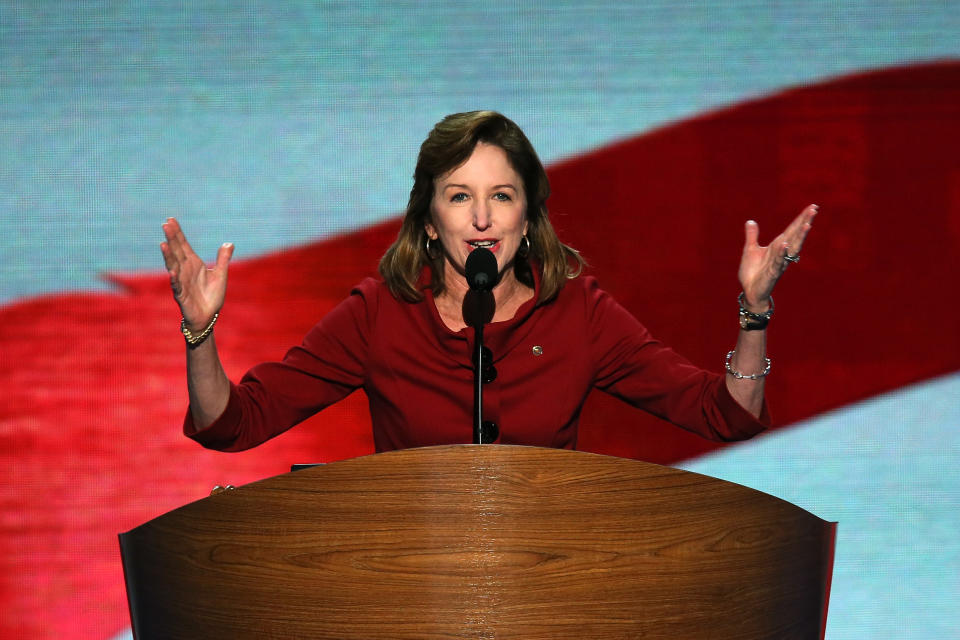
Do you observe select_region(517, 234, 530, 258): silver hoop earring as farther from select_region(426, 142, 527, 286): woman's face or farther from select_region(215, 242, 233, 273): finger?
select_region(215, 242, 233, 273): finger

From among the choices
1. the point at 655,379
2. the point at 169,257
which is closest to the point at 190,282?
the point at 169,257

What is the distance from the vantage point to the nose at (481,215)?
179cm

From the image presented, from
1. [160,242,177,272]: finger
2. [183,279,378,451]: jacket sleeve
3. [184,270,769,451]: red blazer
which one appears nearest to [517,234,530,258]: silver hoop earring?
[184,270,769,451]: red blazer

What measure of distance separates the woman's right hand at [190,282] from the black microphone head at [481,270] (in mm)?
356

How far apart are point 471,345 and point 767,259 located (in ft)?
1.70

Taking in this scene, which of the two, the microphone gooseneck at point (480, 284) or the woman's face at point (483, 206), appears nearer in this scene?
the microphone gooseneck at point (480, 284)

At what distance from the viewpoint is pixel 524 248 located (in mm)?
1972

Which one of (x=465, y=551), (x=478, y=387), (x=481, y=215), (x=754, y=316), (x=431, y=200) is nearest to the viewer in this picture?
(x=465, y=551)

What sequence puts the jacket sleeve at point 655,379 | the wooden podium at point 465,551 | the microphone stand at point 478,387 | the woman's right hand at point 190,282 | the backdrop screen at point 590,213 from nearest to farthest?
the wooden podium at point 465,551
the microphone stand at point 478,387
the woman's right hand at point 190,282
the jacket sleeve at point 655,379
the backdrop screen at point 590,213

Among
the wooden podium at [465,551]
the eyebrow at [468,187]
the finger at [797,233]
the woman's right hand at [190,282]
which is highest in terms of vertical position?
the eyebrow at [468,187]

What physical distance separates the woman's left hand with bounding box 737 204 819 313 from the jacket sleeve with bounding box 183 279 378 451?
26.2 inches

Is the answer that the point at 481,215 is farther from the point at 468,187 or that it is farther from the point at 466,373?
Result: the point at 466,373

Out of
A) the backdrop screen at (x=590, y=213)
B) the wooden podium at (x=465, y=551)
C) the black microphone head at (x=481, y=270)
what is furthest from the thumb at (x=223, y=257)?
the backdrop screen at (x=590, y=213)

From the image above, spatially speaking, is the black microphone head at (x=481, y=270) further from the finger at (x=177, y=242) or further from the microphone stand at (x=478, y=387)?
the finger at (x=177, y=242)
